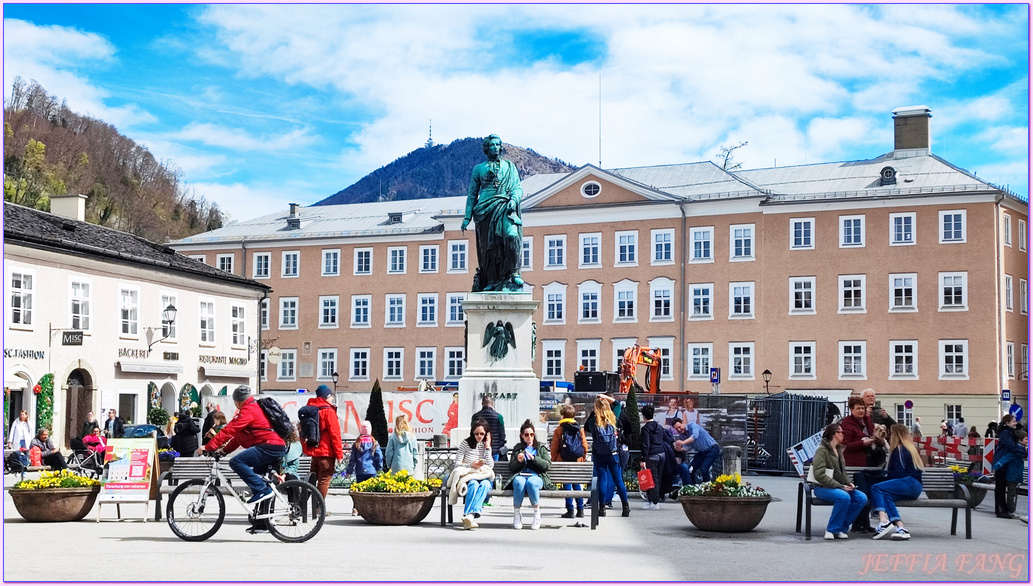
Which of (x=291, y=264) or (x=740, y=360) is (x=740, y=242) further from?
(x=291, y=264)

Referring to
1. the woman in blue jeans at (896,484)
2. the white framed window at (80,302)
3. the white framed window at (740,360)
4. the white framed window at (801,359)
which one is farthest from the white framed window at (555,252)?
the woman in blue jeans at (896,484)

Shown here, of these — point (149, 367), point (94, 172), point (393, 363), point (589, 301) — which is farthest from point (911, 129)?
point (94, 172)

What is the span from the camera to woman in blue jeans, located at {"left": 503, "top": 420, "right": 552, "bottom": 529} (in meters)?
14.3

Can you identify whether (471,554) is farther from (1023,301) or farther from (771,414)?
(1023,301)

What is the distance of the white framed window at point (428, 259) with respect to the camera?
6838cm

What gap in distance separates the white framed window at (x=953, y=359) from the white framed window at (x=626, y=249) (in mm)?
14444

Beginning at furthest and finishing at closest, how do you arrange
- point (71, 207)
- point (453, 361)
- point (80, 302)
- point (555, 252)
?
point (453, 361)
point (555, 252)
point (71, 207)
point (80, 302)

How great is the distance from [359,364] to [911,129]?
97.2 ft

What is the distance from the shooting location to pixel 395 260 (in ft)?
227

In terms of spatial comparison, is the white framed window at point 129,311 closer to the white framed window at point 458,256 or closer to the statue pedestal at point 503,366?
the statue pedestal at point 503,366

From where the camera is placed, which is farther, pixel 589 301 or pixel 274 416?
pixel 589 301

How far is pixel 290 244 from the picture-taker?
70938mm

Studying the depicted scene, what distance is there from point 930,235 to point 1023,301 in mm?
5443

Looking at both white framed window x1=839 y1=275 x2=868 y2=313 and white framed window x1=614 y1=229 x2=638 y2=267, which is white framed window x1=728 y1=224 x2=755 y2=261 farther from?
white framed window x1=614 y1=229 x2=638 y2=267
